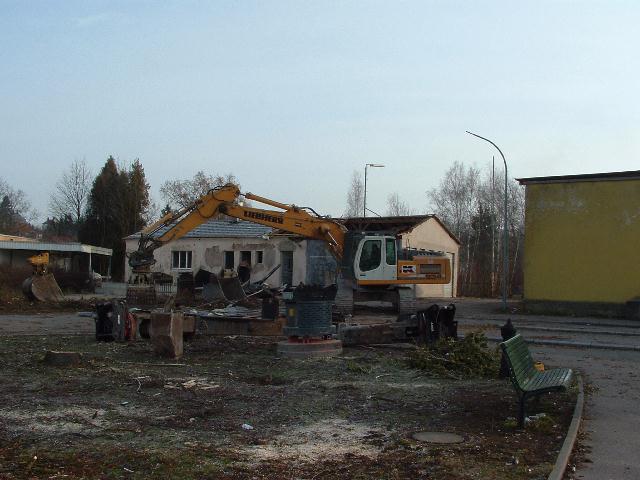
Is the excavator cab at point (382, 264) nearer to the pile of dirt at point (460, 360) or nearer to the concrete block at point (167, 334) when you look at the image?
the pile of dirt at point (460, 360)

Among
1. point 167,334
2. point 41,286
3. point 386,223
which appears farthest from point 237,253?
point 167,334

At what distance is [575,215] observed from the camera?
29.0 m

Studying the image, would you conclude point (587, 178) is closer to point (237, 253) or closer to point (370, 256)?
point (370, 256)

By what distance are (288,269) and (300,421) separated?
108ft

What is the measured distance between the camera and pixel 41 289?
28250 millimetres

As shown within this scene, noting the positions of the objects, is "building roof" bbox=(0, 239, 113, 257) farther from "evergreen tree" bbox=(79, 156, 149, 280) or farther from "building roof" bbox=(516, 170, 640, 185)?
"building roof" bbox=(516, 170, 640, 185)

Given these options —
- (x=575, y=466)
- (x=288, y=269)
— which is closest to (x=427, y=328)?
(x=575, y=466)

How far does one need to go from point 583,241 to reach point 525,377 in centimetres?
2187

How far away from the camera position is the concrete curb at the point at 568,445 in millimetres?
6066

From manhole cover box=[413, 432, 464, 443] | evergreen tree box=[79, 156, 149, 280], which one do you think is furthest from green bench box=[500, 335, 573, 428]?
evergreen tree box=[79, 156, 149, 280]

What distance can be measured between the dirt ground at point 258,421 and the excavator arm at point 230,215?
24.3ft

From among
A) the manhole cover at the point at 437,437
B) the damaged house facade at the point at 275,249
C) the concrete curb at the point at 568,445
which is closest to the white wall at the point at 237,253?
the damaged house facade at the point at 275,249

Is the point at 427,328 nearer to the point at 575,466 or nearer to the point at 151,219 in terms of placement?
the point at 575,466

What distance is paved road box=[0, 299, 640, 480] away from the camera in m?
6.88
